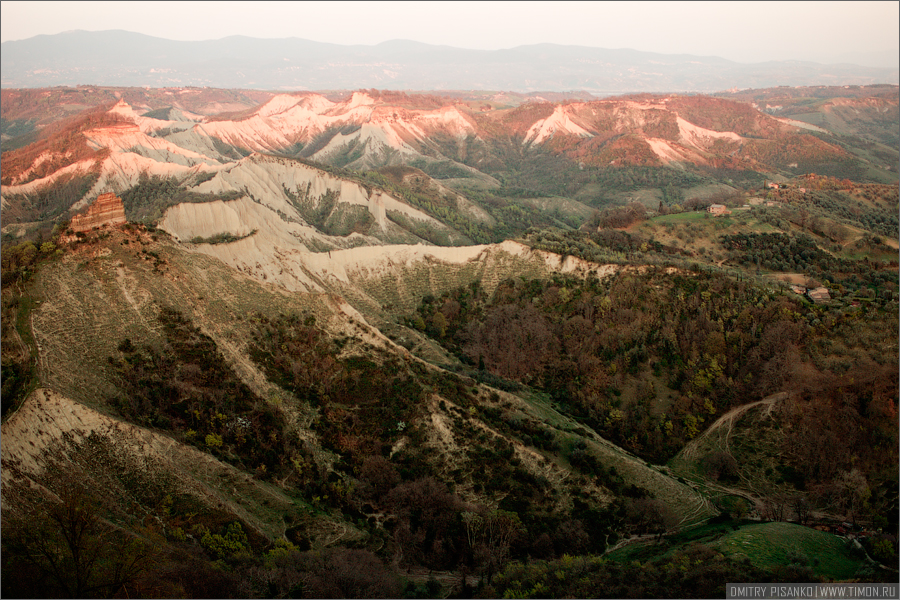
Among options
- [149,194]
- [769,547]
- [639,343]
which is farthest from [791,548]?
[149,194]

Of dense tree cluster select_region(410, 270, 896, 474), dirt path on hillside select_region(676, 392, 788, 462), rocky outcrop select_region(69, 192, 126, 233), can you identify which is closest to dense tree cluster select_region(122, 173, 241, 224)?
rocky outcrop select_region(69, 192, 126, 233)

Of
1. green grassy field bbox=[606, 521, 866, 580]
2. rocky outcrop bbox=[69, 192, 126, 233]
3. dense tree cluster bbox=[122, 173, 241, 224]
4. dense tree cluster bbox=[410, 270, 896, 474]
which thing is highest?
dense tree cluster bbox=[122, 173, 241, 224]

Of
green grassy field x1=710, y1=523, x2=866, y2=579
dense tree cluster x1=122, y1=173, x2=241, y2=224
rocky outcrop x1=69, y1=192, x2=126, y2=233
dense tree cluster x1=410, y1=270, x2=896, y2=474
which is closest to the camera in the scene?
green grassy field x1=710, y1=523, x2=866, y2=579

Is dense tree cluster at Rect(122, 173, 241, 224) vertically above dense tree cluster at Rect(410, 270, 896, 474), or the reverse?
dense tree cluster at Rect(122, 173, 241, 224)

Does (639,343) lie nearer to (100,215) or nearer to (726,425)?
(726,425)

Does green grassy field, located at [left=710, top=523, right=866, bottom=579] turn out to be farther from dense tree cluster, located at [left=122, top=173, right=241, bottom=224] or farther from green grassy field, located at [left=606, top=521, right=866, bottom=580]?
dense tree cluster, located at [left=122, top=173, right=241, bottom=224]

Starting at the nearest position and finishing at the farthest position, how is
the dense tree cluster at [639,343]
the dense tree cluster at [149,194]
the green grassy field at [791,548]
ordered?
the green grassy field at [791,548] → the dense tree cluster at [639,343] → the dense tree cluster at [149,194]

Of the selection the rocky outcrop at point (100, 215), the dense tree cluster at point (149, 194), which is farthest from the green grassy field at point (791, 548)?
the dense tree cluster at point (149, 194)

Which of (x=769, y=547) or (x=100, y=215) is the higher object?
(x=100, y=215)

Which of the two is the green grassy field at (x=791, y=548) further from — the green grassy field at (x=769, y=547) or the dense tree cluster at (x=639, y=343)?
the dense tree cluster at (x=639, y=343)
